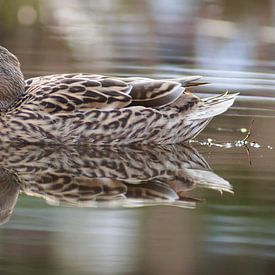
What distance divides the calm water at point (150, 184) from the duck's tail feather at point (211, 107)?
22 cm

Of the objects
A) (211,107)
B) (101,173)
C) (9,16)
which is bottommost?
(9,16)

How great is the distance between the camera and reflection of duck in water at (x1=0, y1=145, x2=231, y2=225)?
909 centimetres

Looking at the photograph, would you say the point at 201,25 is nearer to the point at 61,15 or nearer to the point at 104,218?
the point at 61,15

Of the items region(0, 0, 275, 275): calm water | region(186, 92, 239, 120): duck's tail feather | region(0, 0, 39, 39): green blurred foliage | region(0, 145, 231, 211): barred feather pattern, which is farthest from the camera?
region(0, 0, 39, 39): green blurred foliage

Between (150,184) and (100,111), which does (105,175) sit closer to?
(150,184)

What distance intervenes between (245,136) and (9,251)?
4.24 m

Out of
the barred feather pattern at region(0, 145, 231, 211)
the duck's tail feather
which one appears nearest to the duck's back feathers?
the duck's tail feather

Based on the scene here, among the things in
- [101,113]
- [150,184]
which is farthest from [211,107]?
[150,184]

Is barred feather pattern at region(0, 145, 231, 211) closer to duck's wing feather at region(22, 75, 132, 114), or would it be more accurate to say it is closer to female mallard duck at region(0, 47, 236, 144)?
female mallard duck at region(0, 47, 236, 144)

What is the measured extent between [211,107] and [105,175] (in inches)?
78.4

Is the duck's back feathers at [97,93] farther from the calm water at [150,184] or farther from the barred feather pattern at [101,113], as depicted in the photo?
the calm water at [150,184]

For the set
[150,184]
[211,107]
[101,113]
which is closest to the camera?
[150,184]

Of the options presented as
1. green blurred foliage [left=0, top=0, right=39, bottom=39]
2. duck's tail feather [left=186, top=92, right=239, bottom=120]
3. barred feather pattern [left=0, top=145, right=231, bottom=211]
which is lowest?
green blurred foliage [left=0, top=0, right=39, bottom=39]

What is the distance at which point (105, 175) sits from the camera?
9852 mm
